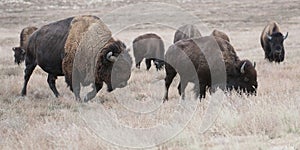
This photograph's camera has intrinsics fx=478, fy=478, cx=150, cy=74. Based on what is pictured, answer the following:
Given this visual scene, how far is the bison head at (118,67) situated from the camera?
33.7 ft

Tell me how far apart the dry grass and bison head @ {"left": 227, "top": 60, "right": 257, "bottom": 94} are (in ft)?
0.94

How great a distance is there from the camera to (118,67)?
1031cm

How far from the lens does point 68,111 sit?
32.7 feet

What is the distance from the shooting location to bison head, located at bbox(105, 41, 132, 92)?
10.3 m

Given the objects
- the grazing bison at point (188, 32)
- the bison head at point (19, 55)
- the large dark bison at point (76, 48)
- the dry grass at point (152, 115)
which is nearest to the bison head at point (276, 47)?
the dry grass at point (152, 115)

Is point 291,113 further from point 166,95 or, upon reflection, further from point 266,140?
point 166,95

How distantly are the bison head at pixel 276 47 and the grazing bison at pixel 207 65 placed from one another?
791 cm

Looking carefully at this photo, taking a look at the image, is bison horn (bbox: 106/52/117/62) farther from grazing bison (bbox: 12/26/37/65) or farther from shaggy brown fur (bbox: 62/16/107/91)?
grazing bison (bbox: 12/26/37/65)

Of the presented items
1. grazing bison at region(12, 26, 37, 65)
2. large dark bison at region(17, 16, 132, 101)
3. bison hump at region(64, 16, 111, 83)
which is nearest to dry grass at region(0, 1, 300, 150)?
large dark bison at region(17, 16, 132, 101)

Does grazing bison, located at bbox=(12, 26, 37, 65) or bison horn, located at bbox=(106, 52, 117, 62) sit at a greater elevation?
bison horn, located at bbox=(106, 52, 117, 62)

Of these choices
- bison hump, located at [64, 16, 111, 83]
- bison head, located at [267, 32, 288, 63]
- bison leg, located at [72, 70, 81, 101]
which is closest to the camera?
bison hump, located at [64, 16, 111, 83]

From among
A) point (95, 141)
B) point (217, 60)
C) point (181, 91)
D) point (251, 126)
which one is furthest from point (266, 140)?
point (181, 91)

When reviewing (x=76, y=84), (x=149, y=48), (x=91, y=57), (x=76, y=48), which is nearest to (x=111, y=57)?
(x=91, y=57)

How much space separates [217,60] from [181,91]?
139cm
